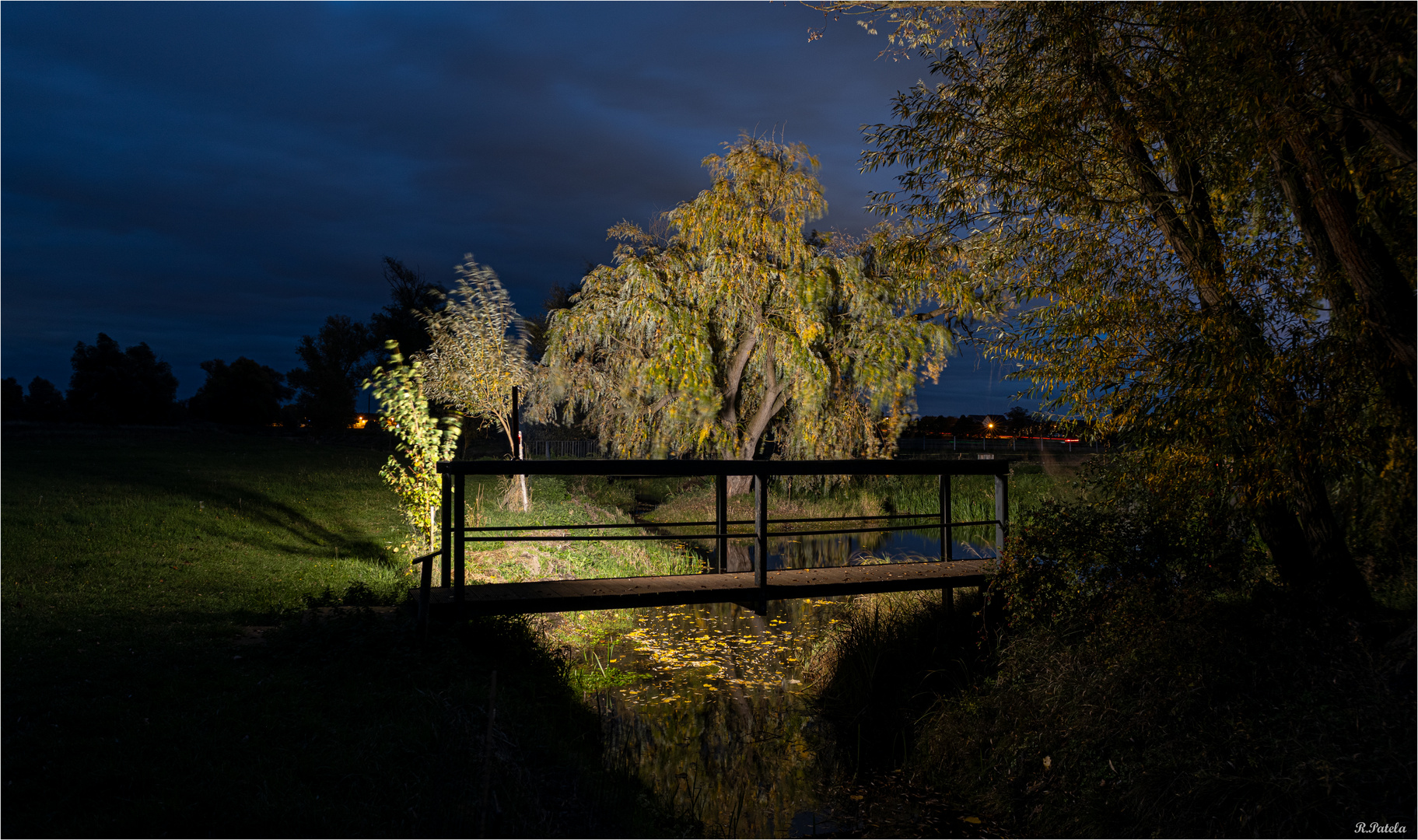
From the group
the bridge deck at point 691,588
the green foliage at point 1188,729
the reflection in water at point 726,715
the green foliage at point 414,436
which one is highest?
the green foliage at point 414,436

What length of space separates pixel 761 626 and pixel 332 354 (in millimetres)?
43363

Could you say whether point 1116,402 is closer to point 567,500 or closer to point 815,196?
point 815,196

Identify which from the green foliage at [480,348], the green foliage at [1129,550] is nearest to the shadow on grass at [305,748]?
the green foliage at [1129,550]

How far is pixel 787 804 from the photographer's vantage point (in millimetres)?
5918

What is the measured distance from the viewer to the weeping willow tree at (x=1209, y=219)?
5.15 m

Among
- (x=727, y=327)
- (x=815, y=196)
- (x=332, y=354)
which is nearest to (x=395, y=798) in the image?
(x=727, y=327)

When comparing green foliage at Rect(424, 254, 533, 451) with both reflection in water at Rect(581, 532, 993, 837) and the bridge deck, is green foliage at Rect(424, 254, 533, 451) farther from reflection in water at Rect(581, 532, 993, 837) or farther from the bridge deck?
the bridge deck

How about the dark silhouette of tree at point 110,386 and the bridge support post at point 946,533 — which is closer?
the bridge support post at point 946,533

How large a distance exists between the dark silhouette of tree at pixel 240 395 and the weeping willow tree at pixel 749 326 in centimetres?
4108

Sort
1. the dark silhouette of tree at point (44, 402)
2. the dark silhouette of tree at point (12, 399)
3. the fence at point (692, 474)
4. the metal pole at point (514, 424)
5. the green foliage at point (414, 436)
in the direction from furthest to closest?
the dark silhouette of tree at point (44, 402) < the dark silhouette of tree at point (12, 399) < the metal pole at point (514, 424) < the green foliage at point (414, 436) < the fence at point (692, 474)

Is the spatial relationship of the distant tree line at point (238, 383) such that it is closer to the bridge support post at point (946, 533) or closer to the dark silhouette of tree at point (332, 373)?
the dark silhouette of tree at point (332, 373)

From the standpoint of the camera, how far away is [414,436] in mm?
9312

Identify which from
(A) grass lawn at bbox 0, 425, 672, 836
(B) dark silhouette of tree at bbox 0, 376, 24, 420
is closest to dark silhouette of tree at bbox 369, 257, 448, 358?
(B) dark silhouette of tree at bbox 0, 376, 24, 420

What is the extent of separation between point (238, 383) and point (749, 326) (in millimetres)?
44711
